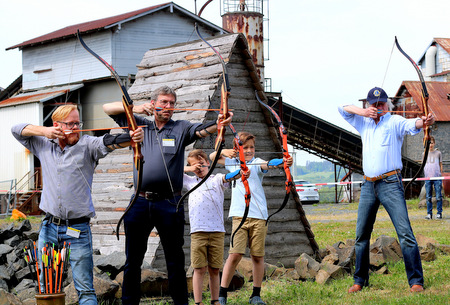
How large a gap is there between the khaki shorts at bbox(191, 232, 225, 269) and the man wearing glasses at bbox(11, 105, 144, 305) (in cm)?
130

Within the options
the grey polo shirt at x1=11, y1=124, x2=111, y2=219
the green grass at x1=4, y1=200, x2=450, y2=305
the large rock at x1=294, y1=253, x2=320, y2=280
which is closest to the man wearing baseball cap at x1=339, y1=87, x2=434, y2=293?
the green grass at x1=4, y1=200, x2=450, y2=305

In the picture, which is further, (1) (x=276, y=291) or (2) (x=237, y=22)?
(2) (x=237, y=22)

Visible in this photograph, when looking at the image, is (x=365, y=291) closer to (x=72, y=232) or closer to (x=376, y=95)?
(x=376, y=95)

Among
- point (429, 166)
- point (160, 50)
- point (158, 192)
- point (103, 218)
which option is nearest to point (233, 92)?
point (160, 50)

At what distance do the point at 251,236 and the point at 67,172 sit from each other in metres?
2.15

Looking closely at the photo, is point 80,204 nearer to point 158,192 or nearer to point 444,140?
point 158,192

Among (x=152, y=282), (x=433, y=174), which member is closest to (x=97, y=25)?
(x=433, y=174)

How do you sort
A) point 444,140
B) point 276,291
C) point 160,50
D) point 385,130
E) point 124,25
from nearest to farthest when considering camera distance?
point 385,130 → point 276,291 → point 160,50 → point 124,25 → point 444,140

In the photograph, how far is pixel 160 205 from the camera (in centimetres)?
495

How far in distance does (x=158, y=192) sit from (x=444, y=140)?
27215mm

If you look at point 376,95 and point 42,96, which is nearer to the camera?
point 376,95

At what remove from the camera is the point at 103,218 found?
24.9 ft

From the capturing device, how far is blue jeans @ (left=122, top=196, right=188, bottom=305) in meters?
4.96

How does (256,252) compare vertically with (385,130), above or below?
below
